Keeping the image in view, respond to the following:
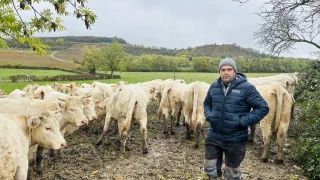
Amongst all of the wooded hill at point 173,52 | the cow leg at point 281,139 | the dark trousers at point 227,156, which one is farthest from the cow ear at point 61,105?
the wooded hill at point 173,52

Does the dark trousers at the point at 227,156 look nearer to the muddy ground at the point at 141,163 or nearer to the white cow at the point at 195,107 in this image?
the muddy ground at the point at 141,163

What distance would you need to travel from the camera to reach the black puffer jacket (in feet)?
15.2

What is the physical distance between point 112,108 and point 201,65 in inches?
2875

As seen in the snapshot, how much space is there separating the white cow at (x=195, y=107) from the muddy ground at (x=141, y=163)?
62 centimetres

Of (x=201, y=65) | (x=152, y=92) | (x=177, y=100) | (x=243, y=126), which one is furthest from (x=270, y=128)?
(x=201, y=65)

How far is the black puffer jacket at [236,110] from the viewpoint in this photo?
4633 millimetres

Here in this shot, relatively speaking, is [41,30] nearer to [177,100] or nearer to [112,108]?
[112,108]

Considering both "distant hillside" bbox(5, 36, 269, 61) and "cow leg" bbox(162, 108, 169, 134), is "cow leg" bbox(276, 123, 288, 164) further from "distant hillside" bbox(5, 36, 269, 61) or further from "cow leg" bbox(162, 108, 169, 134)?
"distant hillside" bbox(5, 36, 269, 61)

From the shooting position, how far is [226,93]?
190 inches

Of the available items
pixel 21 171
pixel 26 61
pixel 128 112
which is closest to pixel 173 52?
pixel 26 61

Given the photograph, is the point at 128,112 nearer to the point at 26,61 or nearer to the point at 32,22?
the point at 32,22

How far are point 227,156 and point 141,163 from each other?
134 inches

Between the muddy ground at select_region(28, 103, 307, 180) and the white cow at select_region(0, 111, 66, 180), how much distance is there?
55.5 inches

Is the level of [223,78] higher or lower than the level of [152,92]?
higher
